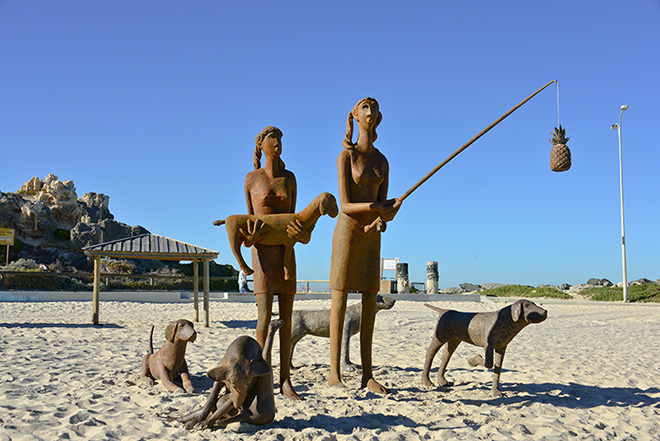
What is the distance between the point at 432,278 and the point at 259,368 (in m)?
22.3

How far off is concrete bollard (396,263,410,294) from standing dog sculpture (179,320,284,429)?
21.3 meters

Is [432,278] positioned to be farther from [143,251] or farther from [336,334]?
[336,334]

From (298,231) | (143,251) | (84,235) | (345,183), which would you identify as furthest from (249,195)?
(84,235)

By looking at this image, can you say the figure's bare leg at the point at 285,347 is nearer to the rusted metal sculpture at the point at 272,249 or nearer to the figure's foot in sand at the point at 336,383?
the rusted metal sculpture at the point at 272,249

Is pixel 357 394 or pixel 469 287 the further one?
pixel 469 287

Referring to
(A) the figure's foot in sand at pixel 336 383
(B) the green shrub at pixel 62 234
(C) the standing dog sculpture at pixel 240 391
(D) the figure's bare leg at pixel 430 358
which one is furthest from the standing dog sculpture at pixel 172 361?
A: (B) the green shrub at pixel 62 234

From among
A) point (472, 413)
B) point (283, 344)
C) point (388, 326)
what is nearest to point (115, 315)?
point (388, 326)

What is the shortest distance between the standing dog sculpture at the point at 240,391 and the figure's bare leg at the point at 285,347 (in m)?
1.01

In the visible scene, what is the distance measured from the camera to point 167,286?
1064 inches

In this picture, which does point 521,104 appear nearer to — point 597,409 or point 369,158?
point 369,158

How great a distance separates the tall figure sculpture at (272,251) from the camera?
5.18 metres

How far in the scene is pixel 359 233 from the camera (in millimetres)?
5363

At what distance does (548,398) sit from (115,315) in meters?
12.6

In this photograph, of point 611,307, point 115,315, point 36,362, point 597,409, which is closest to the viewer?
point 597,409
